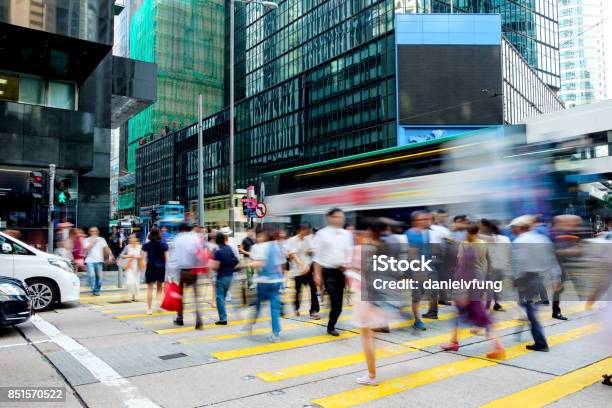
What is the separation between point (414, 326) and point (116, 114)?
77.6 feet

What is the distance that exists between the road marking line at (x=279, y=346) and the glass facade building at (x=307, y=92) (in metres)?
39.6

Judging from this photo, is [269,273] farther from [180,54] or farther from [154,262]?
[180,54]

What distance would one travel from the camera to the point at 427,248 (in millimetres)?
7199

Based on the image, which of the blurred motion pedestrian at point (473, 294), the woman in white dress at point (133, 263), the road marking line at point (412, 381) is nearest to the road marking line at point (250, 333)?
the blurred motion pedestrian at point (473, 294)

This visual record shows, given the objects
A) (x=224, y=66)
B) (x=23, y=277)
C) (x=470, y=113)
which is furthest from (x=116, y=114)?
(x=224, y=66)

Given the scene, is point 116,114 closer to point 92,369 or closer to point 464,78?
point 92,369

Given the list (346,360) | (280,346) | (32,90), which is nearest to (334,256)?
(280,346)

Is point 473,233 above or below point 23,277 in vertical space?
above

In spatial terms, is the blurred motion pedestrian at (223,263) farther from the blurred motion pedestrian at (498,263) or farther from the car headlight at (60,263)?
the blurred motion pedestrian at (498,263)

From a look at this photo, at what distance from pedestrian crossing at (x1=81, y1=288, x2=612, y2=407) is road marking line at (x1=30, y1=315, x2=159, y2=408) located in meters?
1.22

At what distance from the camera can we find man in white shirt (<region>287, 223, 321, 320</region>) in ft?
30.8

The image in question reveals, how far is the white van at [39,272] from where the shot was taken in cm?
948

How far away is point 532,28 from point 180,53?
59.0m

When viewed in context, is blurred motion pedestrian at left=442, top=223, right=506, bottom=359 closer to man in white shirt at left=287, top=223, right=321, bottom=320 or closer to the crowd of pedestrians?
the crowd of pedestrians
